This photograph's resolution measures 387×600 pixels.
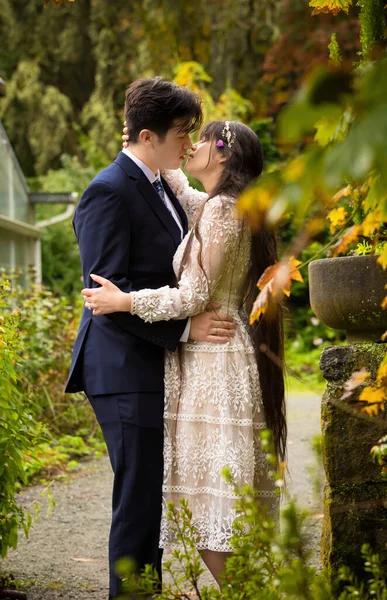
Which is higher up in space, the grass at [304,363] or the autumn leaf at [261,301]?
the grass at [304,363]

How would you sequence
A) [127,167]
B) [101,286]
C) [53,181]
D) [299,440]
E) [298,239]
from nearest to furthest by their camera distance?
[298,239] → [101,286] → [127,167] → [299,440] → [53,181]

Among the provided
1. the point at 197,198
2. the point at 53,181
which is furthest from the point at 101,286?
the point at 53,181

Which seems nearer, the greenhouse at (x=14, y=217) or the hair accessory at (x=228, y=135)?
the hair accessory at (x=228, y=135)

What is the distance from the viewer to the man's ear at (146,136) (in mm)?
2936

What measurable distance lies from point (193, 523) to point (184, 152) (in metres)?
1.24

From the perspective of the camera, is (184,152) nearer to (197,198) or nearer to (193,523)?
(197,198)

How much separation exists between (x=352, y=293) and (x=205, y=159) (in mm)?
767

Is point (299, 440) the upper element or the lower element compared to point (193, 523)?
upper

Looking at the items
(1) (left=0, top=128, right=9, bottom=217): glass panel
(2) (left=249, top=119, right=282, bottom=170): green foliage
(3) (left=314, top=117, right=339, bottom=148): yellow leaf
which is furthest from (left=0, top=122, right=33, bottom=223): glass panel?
(3) (left=314, top=117, right=339, bottom=148): yellow leaf

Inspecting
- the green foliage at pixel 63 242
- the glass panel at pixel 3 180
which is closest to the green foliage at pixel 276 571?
the glass panel at pixel 3 180

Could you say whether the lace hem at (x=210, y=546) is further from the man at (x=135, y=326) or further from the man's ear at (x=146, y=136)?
the man's ear at (x=146, y=136)

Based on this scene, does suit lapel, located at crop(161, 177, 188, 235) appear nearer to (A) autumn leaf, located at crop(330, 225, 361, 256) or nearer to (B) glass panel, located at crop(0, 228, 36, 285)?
(A) autumn leaf, located at crop(330, 225, 361, 256)

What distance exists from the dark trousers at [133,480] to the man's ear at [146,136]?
0.86 metres

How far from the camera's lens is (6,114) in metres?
17.8
